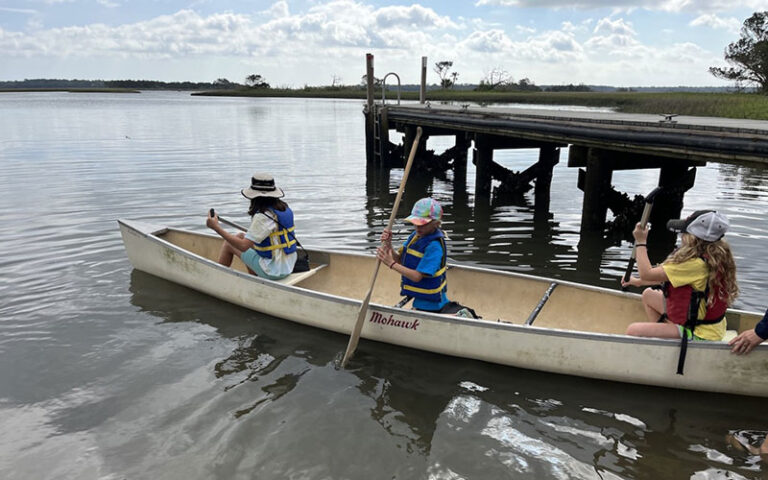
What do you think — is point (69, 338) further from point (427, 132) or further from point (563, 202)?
point (427, 132)

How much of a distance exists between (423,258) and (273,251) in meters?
2.15

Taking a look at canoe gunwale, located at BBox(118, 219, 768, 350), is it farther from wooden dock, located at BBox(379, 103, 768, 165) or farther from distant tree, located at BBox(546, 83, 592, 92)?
distant tree, located at BBox(546, 83, 592, 92)

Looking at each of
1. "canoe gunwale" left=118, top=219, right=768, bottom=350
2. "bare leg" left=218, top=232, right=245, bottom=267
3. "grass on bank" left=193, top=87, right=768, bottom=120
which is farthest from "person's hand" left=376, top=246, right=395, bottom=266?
"grass on bank" left=193, top=87, right=768, bottom=120

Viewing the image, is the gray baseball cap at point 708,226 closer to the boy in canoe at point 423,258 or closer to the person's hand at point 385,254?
the boy in canoe at point 423,258

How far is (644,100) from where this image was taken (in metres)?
42.2

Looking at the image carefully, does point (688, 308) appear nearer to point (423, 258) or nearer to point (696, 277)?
A: point (696, 277)

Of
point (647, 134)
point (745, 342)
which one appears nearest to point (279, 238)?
point (745, 342)

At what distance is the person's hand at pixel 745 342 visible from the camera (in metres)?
4.35

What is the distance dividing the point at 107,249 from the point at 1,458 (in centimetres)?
616

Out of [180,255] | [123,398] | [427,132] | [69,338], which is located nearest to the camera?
[123,398]

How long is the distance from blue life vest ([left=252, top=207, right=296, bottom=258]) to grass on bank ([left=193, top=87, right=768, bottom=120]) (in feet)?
68.8

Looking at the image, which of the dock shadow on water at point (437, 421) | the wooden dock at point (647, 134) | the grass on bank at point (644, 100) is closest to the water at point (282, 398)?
the dock shadow on water at point (437, 421)

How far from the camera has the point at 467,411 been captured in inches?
197

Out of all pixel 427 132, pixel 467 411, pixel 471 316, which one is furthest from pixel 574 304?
pixel 427 132
